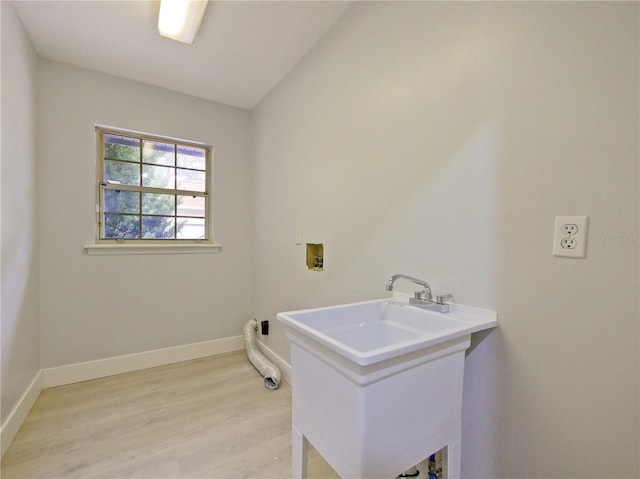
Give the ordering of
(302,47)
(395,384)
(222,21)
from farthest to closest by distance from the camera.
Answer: (302,47)
(222,21)
(395,384)

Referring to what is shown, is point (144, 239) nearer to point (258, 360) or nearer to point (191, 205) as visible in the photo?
point (191, 205)

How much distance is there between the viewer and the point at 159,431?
1684 millimetres

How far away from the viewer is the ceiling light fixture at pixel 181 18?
158 cm

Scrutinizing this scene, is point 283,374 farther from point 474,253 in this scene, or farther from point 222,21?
point 222,21

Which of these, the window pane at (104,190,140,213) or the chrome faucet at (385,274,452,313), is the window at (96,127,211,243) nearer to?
the window pane at (104,190,140,213)

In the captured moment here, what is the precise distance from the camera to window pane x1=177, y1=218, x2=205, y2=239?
8.84ft

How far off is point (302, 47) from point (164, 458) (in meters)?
2.56

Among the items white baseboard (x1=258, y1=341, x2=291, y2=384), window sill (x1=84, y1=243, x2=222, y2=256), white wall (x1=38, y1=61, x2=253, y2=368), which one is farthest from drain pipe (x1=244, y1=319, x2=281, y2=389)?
window sill (x1=84, y1=243, x2=222, y2=256)

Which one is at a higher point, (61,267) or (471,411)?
(61,267)

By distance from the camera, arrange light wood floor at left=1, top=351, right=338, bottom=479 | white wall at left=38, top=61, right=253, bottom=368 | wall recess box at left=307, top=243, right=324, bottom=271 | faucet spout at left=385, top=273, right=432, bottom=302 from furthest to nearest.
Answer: white wall at left=38, top=61, right=253, bottom=368 < wall recess box at left=307, top=243, right=324, bottom=271 < light wood floor at left=1, top=351, right=338, bottom=479 < faucet spout at left=385, top=273, right=432, bottom=302

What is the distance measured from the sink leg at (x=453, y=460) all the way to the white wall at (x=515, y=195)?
108 mm

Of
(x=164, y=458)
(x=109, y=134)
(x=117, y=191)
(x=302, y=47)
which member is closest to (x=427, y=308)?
(x=164, y=458)

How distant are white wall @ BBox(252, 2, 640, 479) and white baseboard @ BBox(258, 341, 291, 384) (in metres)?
0.98

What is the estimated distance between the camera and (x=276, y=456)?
150 cm
